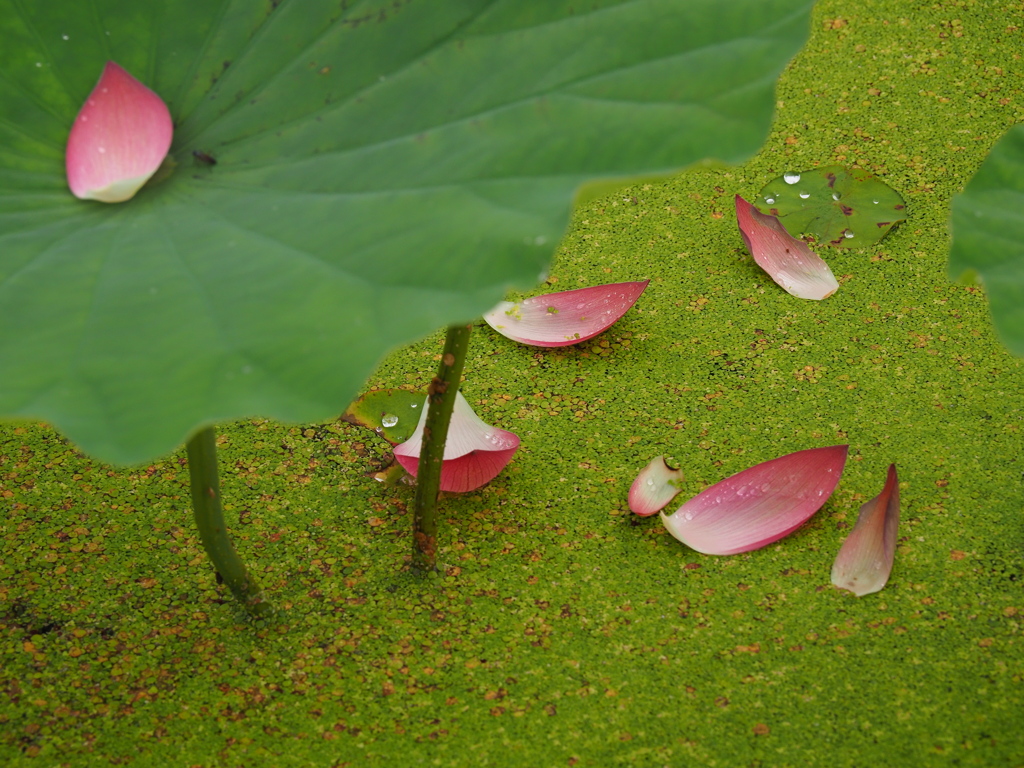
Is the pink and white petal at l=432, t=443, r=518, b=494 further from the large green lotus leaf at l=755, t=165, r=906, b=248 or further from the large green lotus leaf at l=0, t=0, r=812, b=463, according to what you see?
the large green lotus leaf at l=755, t=165, r=906, b=248

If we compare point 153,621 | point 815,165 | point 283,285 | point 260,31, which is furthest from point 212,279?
point 815,165

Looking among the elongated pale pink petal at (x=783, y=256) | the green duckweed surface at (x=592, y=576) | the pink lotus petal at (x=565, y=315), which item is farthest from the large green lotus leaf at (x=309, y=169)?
the elongated pale pink petal at (x=783, y=256)

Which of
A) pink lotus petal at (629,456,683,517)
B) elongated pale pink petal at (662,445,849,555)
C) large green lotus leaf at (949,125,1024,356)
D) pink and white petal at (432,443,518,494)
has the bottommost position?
elongated pale pink petal at (662,445,849,555)

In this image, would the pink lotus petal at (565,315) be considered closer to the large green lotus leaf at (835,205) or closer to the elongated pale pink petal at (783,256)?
the elongated pale pink petal at (783,256)

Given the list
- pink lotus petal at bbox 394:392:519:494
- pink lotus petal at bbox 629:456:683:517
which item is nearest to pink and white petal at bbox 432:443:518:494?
pink lotus petal at bbox 394:392:519:494

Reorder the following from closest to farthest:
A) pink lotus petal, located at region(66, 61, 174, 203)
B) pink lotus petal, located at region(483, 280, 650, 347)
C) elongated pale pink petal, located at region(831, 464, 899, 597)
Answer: pink lotus petal, located at region(66, 61, 174, 203) → elongated pale pink petal, located at region(831, 464, 899, 597) → pink lotus petal, located at region(483, 280, 650, 347)

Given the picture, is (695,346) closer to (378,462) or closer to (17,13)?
(378,462)
